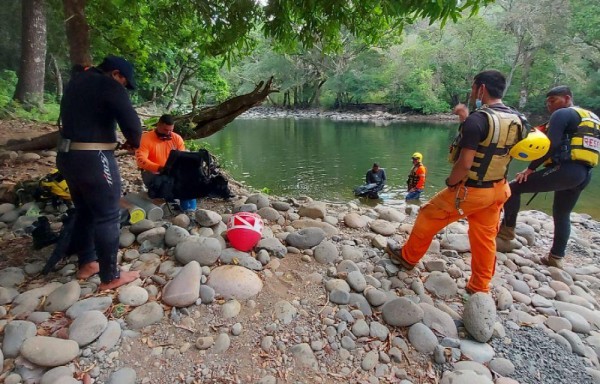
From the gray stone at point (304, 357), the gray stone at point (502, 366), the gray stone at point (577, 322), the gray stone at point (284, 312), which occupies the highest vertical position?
the gray stone at point (284, 312)

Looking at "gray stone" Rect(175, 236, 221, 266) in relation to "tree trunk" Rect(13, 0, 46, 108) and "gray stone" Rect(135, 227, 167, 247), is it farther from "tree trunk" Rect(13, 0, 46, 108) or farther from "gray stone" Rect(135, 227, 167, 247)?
"tree trunk" Rect(13, 0, 46, 108)

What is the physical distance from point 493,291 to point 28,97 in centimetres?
1237

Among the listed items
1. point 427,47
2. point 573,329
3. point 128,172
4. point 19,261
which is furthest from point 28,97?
point 427,47

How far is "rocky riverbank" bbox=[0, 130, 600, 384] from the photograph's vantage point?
2273mm

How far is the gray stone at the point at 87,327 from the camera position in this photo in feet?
7.40

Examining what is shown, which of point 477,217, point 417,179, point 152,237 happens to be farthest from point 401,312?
point 417,179

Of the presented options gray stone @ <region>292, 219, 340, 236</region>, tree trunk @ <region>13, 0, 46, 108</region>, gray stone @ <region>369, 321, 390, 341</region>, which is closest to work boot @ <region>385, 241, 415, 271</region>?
gray stone @ <region>292, 219, 340, 236</region>

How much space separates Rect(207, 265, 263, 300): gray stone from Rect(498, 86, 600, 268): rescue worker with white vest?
10.6 feet

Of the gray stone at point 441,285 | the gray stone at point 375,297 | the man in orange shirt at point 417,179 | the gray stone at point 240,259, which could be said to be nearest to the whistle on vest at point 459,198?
the gray stone at point 441,285

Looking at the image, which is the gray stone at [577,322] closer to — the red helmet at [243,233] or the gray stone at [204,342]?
the red helmet at [243,233]

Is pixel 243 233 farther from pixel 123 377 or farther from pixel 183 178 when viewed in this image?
pixel 123 377

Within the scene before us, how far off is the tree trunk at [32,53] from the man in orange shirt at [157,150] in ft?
26.6

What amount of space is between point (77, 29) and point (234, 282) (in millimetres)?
3562

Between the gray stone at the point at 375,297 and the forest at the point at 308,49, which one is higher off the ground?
the forest at the point at 308,49
